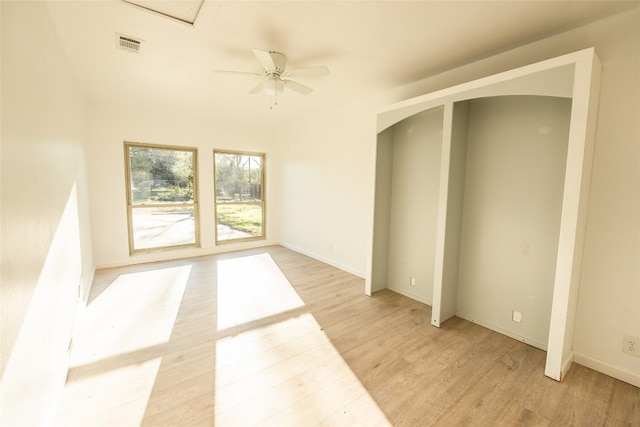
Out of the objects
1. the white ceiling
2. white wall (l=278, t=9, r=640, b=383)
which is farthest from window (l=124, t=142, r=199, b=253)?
white wall (l=278, t=9, r=640, b=383)

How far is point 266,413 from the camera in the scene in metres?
1.75

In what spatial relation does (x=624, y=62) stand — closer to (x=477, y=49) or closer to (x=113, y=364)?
(x=477, y=49)

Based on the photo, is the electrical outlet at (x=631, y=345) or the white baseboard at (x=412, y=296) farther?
the white baseboard at (x=412, y=296)

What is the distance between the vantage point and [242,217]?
6.11 m

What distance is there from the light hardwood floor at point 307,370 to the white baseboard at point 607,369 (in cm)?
6

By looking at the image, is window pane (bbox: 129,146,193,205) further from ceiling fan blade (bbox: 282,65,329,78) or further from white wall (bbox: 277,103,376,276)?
ceiling fan blade (bbox: 282,65,329,78)

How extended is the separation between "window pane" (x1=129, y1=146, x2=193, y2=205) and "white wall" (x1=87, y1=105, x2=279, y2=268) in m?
0.20

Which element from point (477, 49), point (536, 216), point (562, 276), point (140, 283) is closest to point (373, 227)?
point (536, 216)

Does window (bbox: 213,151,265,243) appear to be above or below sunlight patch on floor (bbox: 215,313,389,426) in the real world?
above

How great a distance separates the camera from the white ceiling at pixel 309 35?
1.98 metres

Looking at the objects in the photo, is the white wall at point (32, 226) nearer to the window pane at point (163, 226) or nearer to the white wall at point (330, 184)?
the window pane at point (163, 226)

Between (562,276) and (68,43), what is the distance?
462 centimetres

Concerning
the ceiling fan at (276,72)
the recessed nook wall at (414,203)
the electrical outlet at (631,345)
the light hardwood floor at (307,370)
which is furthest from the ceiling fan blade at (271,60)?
the electrical outlet at (631,345)

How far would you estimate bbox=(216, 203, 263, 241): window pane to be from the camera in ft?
19.0
